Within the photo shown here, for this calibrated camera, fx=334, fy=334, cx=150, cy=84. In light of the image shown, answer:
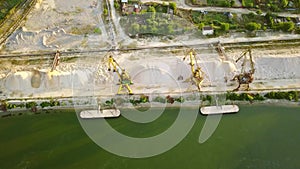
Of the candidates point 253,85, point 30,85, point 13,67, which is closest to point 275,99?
point 253,85

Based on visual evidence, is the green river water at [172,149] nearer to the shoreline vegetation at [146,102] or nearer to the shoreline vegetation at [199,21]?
the shoreline vegetation at [146,102]

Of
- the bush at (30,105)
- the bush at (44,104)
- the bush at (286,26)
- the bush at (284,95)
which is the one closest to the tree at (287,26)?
the bush at (286,26)

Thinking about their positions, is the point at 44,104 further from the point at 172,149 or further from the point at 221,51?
the point at 221,51

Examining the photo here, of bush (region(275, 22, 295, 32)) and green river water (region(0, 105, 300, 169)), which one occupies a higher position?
bush (region(275, 22, 295, 32))

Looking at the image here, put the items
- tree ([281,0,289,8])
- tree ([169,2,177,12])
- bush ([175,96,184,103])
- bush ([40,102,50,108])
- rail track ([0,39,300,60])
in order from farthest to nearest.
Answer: tree ([281,0,289,8])
tree ([169,2,177,12])
rail track ([0,39,300,60])
bush ([175,96,184,103])
bush ([40,102,50,108])

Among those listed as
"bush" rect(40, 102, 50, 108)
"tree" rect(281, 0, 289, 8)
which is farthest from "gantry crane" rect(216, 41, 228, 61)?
"bush" rect(40, 102, 50, 108)

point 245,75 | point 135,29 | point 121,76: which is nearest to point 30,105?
point 121,76

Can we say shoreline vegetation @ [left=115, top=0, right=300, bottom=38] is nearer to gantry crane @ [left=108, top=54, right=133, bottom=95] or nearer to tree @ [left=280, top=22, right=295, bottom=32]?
tree @ [left=280, top=22, right=295, bottom=32]
